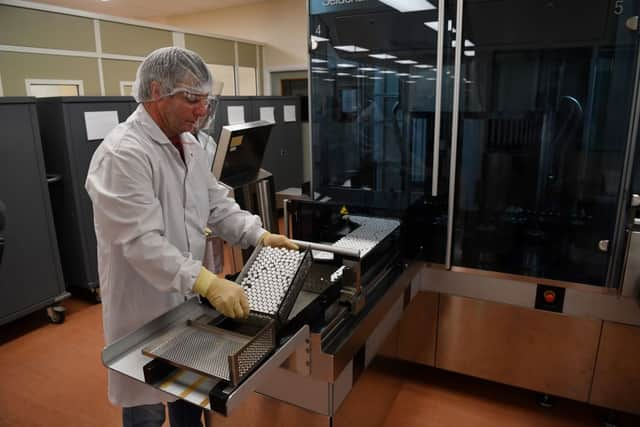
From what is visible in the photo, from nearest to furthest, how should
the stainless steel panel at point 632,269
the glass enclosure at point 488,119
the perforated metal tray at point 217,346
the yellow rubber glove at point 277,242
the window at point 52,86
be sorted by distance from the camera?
the perforated metal tray at point 217,346 → the yellow rubber glove at point 277,242 → the stainless steel panel at point 632,269 → the glass enclosure at point 488,119 → the window at point 52,86

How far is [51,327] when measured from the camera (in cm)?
293

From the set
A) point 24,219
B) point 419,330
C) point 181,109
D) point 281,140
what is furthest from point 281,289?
point 281,140

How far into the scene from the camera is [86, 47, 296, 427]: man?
44.7 inches

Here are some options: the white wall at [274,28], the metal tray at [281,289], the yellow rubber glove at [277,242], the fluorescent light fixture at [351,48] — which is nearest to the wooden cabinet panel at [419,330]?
the yellow rubber glove at [277,242]

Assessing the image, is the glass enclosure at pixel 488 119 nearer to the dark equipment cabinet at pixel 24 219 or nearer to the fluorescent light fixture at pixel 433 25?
the fluorescent light fixture at pixel 433 25

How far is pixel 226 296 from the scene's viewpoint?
1.07m

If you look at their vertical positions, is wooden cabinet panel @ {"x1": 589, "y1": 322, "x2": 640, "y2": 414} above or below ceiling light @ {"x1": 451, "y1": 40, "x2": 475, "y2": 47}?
below

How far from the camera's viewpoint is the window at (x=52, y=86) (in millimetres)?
3586

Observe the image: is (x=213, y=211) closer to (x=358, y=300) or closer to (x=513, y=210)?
(x=358, y=300)

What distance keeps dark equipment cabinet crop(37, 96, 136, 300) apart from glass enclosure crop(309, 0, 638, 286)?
68.4 inches

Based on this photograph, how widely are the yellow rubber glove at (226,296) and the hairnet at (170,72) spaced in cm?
55

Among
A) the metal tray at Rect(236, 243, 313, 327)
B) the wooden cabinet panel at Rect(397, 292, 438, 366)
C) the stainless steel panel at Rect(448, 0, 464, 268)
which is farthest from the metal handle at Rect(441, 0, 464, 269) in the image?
the metal tray at Rect(236, 243, 313, 327)

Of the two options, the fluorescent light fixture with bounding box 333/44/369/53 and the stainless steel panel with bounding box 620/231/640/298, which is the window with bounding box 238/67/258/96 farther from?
the stainless steel panel with bounding box 620/231/640/298

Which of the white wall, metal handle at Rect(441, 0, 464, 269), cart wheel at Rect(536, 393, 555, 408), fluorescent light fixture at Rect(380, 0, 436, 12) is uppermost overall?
the white wall
